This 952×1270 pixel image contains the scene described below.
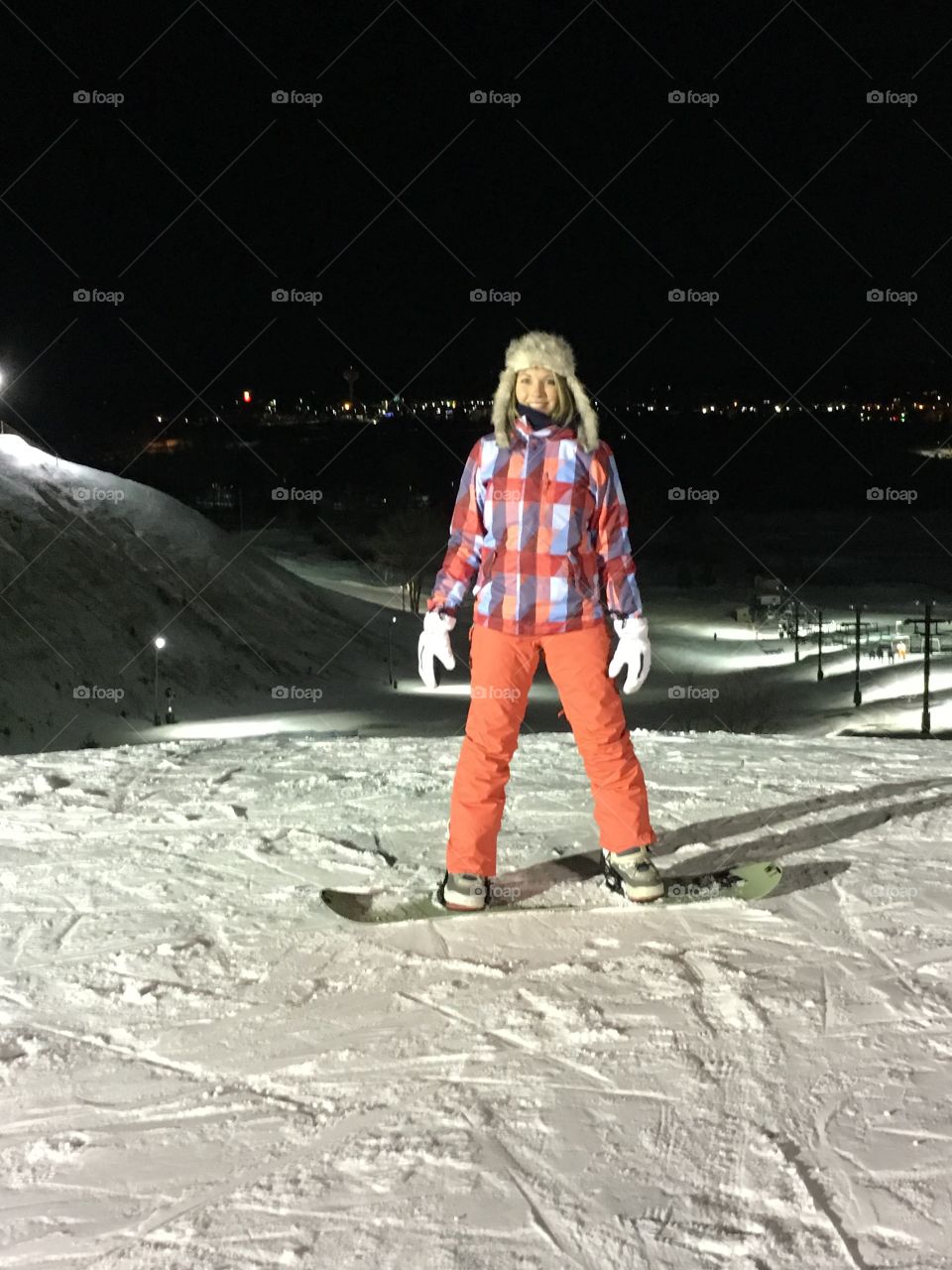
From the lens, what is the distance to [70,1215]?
227 centimetres

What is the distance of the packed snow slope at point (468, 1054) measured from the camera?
2.23 m

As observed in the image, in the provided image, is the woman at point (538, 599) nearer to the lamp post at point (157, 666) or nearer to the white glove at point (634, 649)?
the white glove at point (634, 649)

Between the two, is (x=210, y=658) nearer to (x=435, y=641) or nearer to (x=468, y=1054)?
(x=435, y=641)

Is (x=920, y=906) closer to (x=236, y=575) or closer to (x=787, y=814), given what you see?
(x=787, y=814)

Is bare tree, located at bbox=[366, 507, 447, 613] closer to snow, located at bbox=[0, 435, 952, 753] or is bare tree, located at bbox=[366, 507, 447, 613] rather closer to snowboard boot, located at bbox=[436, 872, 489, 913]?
snow, located at bbox=[0, 435, 952, 753]

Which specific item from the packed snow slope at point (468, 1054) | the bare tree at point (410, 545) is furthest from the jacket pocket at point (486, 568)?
the bare tree at point (410, 545)

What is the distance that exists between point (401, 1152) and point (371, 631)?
45632 mm

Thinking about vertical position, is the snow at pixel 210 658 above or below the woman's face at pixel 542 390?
below

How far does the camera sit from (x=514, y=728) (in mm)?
4039

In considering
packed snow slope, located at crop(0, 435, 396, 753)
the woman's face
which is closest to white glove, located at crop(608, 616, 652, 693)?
the woman's face

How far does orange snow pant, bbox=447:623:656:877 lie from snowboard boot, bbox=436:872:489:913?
0.11ft

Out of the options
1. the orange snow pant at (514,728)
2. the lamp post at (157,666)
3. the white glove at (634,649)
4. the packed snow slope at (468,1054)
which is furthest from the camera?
the lamp post at (157,666)

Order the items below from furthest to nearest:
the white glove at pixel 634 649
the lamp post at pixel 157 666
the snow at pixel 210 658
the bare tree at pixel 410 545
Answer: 1. the bare tree at pixel 410 545
2. the lamp post at pixel 157 666
3. the snow at pixel 210 658
4. the white glove at pixel 634 649

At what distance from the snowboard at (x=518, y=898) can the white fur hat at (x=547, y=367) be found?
1.51m
